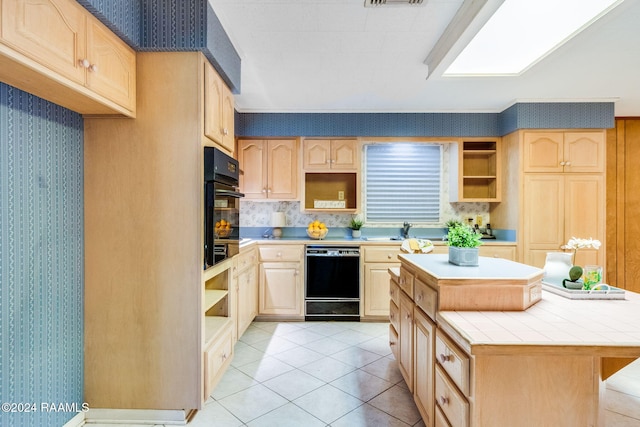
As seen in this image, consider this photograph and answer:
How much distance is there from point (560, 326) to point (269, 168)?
3299 millimetres

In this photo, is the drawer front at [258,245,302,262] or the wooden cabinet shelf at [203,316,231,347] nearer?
the wooden cabinet shelf at [203,316,231,347]

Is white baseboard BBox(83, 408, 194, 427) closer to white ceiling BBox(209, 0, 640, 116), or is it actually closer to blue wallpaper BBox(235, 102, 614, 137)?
white ceiling BBox(209, 0, 640, 116)

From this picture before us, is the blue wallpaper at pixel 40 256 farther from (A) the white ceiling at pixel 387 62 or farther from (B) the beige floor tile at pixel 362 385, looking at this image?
(B) the beige floor tile at pixel 362 385

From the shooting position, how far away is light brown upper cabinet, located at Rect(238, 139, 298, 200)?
4.00 m

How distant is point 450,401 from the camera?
1.44 metres

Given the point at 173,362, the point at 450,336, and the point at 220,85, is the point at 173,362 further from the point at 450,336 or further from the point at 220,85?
the point at 220,85

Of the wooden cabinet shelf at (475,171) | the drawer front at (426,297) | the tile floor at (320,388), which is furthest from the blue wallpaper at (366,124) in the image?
the drawer front at (426,297)

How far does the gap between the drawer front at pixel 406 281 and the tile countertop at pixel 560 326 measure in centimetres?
52

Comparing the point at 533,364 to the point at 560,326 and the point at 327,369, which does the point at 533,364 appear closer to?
the point at 560,326

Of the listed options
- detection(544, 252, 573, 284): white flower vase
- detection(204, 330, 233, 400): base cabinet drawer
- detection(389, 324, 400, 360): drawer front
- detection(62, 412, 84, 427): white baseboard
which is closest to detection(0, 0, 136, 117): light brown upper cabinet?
detection(204, 330, 233, 400): base cabinet drawer

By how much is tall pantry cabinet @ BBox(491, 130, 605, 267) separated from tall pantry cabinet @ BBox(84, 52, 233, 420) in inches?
137

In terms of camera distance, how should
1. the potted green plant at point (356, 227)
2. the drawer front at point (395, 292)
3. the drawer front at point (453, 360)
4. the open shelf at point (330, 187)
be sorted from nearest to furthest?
the drawer front at point (453, 360) < the drawer front at point (395, 292) < the potted green plant at point (356, 227) < the open shelf at point (330, 187)

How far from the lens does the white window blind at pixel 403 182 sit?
4348 mm

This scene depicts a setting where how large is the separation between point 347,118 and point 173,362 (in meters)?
3.17
